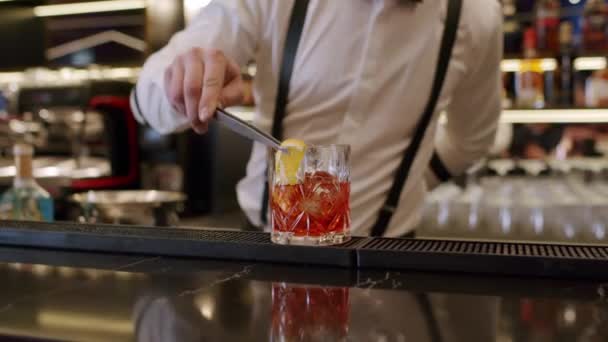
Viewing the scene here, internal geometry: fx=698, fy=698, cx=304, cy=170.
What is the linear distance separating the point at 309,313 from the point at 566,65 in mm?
2599

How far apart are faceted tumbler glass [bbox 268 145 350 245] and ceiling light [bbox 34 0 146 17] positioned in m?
3.17

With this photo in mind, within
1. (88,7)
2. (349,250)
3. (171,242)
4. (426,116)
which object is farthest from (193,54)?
(88,7)

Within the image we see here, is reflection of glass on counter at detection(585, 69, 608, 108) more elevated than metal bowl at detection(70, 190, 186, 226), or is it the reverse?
reflection of glass on counter at detection(585, 69, 608, 108)

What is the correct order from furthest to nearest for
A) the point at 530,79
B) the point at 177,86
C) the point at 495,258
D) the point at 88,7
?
the point at 88,7 → the point at 530,79 → the point at 177,86 → the point at 495,258

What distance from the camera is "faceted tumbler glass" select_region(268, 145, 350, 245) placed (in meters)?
0.91

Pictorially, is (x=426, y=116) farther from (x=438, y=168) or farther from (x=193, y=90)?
(x=193, y=90)

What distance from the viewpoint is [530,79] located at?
298 centimetres

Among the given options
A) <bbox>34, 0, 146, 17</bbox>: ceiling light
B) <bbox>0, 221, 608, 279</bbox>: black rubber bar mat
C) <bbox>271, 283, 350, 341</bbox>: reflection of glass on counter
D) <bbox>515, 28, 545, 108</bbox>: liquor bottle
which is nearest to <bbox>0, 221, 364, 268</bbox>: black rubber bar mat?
<bbox>0, 221, 608, 279</bbox>: black rubber bar mat

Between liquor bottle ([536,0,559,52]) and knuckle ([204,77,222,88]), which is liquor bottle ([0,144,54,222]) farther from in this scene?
liquor bottle ([536,0,559,52])

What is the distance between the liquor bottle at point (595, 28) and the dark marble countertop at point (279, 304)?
2371mm

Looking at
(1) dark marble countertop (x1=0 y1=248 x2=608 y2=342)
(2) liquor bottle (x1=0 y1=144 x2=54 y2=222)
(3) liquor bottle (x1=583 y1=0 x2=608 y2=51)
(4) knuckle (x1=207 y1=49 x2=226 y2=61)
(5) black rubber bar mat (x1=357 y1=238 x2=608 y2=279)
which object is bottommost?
(1) dark marble countertop (x1=0 y1=248 x2=608 y2=342)

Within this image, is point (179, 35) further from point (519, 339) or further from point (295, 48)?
point (519, 339)

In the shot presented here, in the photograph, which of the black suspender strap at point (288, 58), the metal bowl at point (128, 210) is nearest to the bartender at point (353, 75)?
the black suspender strap at point (288, 58)

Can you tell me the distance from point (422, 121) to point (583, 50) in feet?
5.52
